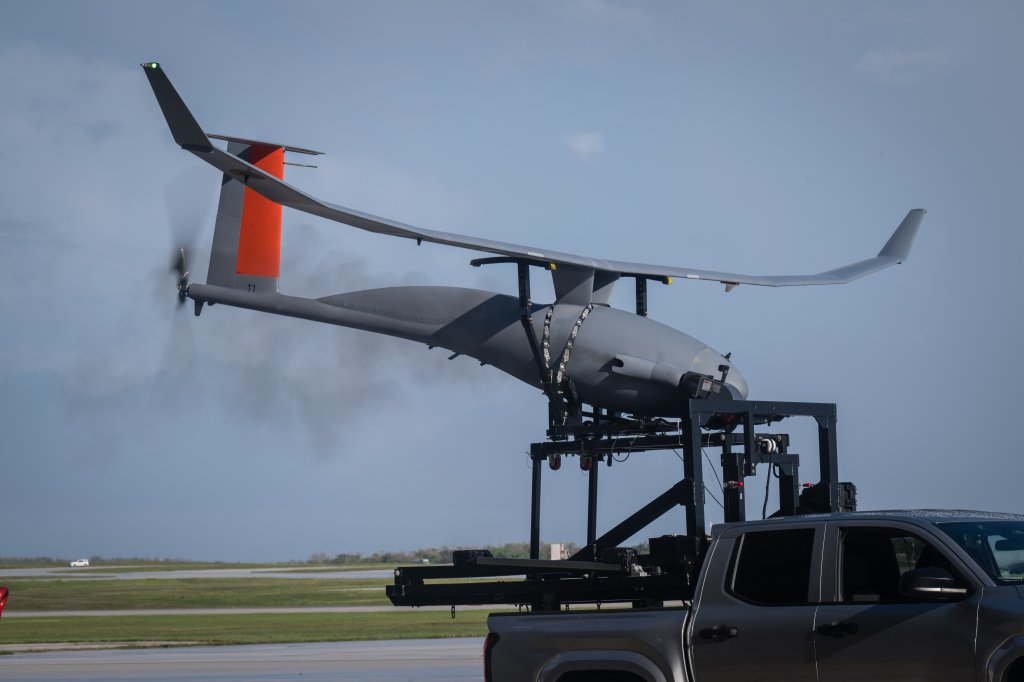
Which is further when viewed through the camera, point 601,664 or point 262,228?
point 262,228

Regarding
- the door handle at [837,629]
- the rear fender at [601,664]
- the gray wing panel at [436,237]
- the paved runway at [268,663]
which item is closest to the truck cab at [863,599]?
the door handle at [837,629]

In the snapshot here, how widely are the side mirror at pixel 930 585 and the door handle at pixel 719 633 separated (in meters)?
1.17

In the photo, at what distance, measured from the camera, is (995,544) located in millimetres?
7613

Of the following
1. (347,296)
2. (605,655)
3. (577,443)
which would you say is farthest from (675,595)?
(347,296)

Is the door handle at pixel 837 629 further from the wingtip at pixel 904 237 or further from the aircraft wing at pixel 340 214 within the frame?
the wingtip at pixel 904 237

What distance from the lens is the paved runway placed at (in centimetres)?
1891

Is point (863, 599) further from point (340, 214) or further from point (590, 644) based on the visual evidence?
point (340, 214)

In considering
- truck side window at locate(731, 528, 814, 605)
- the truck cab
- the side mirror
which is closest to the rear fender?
the truck cab

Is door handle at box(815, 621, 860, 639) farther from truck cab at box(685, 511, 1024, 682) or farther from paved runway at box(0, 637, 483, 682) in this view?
paved runway at box(0, 637, 483, 682)

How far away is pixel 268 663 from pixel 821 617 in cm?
1555

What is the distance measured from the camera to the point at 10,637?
32188mm

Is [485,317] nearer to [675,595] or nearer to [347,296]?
[347,296]

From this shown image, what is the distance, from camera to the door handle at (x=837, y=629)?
7.60 metres

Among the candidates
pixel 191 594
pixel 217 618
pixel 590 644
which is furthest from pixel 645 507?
pixel 191 594
